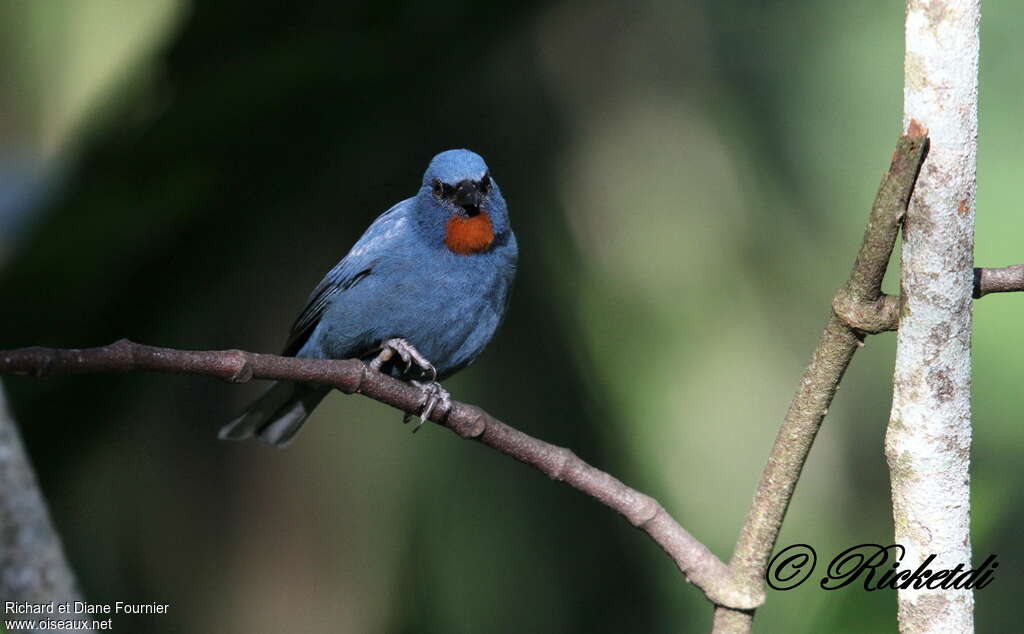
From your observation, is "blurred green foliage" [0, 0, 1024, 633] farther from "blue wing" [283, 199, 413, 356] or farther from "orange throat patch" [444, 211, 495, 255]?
"orange throat patch" [444, 211, 495, 255]

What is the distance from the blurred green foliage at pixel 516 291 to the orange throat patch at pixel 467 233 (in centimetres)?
99

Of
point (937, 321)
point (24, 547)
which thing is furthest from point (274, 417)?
point (937, 321)

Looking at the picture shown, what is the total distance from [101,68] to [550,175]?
5.66ft

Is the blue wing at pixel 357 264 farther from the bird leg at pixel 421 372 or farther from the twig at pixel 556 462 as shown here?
→ the twig at pixel 556 462

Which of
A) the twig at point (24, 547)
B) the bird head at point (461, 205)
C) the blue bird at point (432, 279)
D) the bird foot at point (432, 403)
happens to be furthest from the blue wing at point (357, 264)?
the twig at point (24, 547)

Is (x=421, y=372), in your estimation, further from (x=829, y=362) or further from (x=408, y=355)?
(x=829, y=362)

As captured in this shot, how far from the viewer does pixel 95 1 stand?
3.94 m

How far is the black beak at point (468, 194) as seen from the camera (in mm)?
2781

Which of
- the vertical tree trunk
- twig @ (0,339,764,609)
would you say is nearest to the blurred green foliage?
twig @ (0,339,764,609)

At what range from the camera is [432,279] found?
2.88 metres

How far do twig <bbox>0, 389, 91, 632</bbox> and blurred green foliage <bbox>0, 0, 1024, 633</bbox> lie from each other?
1520 mm

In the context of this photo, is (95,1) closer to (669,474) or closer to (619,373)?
(619,373)

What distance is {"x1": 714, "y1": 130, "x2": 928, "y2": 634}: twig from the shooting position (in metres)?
1.57

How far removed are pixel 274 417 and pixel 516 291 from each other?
41.2 inches
